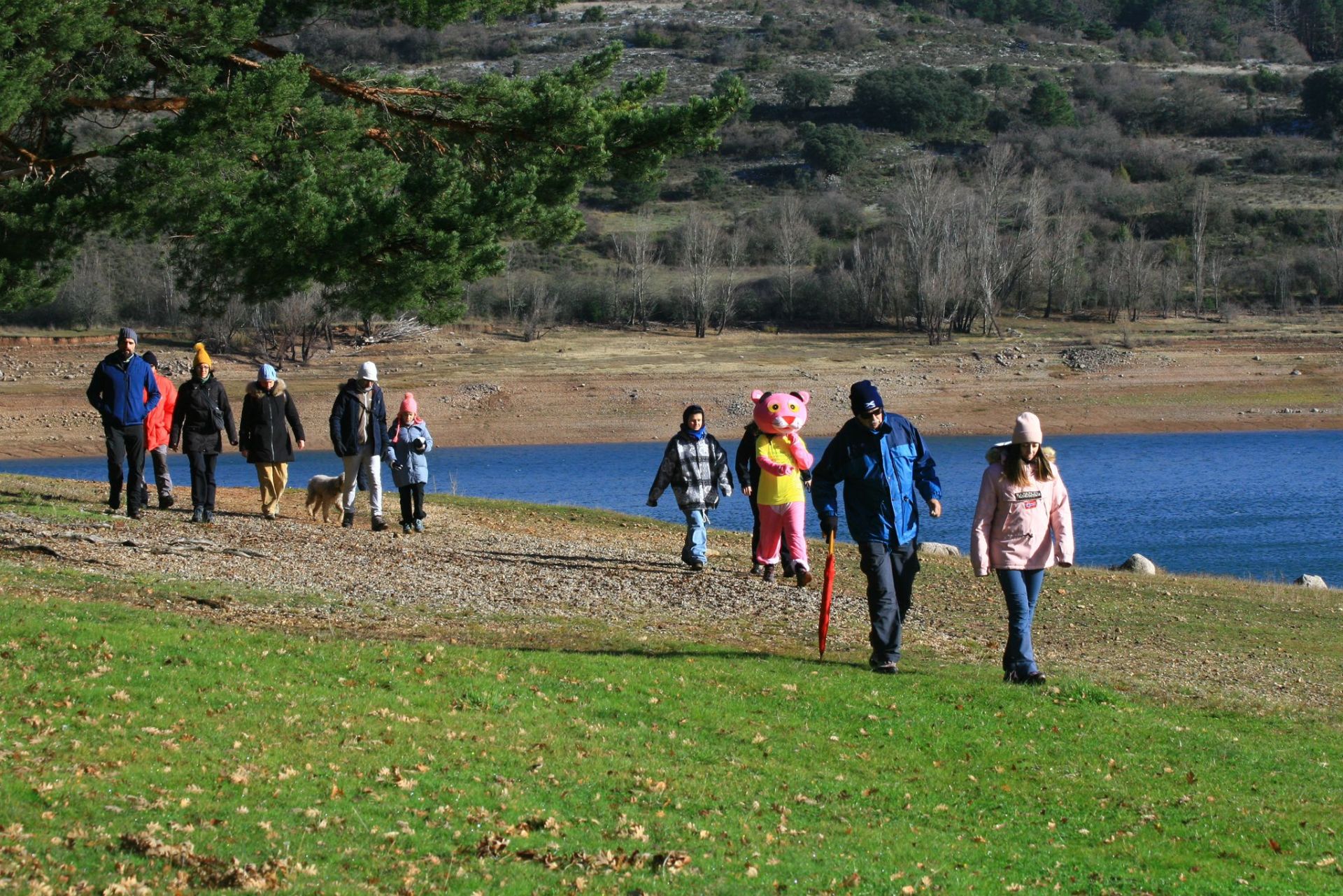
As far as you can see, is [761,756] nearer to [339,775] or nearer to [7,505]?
[339,775]

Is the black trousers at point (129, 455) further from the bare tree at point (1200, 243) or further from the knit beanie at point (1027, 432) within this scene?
the bare tree at point (1200, 243)

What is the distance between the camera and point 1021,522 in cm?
1027

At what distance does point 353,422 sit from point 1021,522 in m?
9.75

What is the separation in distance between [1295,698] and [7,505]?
14.7 metres

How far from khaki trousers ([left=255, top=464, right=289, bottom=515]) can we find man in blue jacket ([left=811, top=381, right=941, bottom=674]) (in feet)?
31.6

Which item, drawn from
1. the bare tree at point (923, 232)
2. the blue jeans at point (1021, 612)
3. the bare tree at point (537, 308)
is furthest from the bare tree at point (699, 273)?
the blue jeans at point (1021, 612)

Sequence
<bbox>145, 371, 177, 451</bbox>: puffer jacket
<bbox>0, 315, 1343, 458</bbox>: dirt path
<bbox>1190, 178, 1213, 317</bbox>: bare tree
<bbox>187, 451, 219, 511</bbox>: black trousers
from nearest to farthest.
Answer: <bbox>187, 451, 219, 511</bbox>: black trousers → <bbox>145, 371, 177, 451</bbox>: puffer jacket → <bbox>0, 315, 1343, 458</bbox>: dirt path → <bbox>1190, 178, 1213, 317</bbox>: bare tree

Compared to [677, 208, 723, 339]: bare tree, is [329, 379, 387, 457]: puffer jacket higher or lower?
lower

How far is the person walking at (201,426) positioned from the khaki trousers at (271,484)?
86cm

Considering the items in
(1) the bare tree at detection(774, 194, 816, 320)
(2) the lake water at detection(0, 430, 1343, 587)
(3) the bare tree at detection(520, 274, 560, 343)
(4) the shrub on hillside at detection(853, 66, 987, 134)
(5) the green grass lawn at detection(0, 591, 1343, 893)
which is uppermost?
(4) the shrub on hillside at detection(853, 66, 987, 134)

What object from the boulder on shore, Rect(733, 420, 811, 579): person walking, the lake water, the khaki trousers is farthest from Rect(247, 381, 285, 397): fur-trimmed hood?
the boulder on shore

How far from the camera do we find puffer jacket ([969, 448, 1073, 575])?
10273mm

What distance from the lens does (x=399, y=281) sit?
1510cm

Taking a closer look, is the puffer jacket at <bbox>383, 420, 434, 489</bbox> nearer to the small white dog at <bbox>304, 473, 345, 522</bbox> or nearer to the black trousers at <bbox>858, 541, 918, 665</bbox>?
the small white dog at <bbox>304, 473, 345, 522</bbox>
